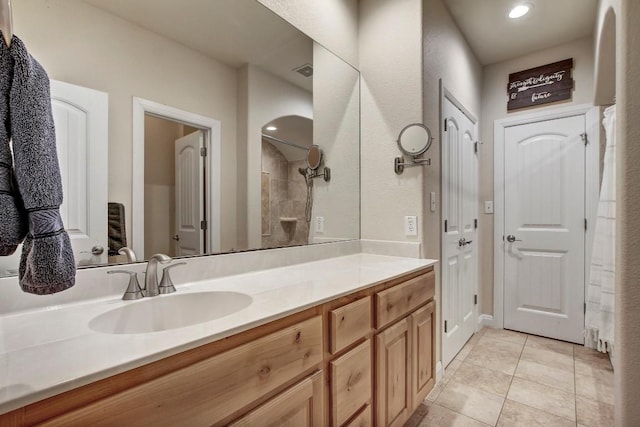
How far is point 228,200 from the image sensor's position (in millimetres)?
1390

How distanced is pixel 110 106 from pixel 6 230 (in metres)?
0.68

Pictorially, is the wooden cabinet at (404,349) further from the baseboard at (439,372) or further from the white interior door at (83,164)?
the white interior door at (83,164)

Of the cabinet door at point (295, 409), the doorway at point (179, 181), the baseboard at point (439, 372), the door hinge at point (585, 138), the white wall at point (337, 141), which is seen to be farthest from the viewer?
the door hinge at point (585, 138)

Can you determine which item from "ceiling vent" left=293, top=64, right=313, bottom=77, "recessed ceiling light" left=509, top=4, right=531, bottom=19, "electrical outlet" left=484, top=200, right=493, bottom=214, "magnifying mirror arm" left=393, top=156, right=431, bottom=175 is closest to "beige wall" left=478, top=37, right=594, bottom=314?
"electrical outlet" left=484, top=200, right=493, bottom=214

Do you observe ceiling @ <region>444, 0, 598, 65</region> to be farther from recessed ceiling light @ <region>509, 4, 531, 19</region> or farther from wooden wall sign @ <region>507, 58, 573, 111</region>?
wooden wall sign @ <region>507, 58, 573, 111</region>

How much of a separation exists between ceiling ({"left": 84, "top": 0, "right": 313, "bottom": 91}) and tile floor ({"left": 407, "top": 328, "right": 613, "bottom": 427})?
2.11m

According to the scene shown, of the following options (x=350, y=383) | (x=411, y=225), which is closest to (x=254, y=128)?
(x=411, y=225)

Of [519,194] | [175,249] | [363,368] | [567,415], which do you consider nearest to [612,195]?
[519,194]

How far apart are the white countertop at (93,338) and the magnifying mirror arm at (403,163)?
3.10ft

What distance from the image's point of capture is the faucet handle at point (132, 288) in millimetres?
959

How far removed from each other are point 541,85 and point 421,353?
273 centimetres

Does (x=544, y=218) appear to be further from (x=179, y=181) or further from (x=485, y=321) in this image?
(x=179, y=181)

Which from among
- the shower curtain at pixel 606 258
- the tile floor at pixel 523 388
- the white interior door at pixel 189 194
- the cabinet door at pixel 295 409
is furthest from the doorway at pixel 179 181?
the shower curtain at pixel 606 258

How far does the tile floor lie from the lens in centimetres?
168
